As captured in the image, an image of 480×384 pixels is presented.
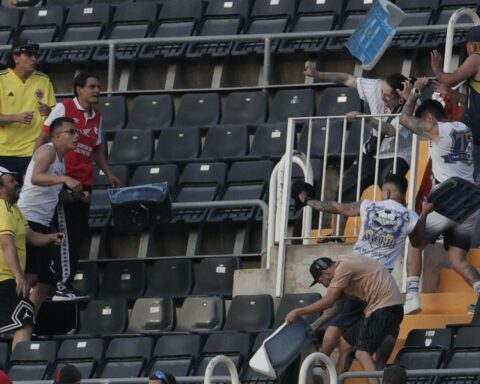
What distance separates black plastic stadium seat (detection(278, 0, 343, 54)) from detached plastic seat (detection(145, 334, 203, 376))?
4.15m

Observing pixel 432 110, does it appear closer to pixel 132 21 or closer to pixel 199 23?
pixel 199 23

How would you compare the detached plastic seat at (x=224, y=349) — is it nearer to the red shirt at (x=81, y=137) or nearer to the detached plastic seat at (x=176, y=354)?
the detached plastic seat at (x=176, y=354)

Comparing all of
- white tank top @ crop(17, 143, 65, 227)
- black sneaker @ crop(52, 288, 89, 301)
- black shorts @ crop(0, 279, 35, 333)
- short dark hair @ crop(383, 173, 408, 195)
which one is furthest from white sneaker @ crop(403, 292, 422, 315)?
white tank top @ crop(17, 143, 65, 227)

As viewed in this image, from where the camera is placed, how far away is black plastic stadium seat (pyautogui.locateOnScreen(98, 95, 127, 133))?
17.3 metres

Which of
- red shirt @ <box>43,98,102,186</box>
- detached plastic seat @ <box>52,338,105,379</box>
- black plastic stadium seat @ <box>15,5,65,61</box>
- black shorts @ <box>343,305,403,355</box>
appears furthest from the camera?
black plastic stadium seat @ <box>15,5,65,61</box>

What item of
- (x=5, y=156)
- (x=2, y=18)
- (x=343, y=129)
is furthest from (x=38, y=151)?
(x=2, y=18)

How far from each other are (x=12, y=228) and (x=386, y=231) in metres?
2.71

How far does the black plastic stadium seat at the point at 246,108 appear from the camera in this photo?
16.8m

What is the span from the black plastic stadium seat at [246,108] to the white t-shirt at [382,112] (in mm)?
1862

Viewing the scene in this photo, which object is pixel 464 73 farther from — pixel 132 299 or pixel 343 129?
pixel 132 299

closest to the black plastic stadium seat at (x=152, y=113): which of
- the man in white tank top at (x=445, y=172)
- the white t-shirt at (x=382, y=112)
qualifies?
the white t-shirt at (x=382, y=112)

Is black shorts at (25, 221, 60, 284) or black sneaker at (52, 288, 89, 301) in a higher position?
black shorts at (25, 221, 60, 284)

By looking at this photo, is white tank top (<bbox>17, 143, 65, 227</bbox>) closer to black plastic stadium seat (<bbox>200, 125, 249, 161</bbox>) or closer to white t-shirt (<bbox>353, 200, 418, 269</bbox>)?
black plastic stadium seat (<bbox>200, 125, 249, 161</bbox>)

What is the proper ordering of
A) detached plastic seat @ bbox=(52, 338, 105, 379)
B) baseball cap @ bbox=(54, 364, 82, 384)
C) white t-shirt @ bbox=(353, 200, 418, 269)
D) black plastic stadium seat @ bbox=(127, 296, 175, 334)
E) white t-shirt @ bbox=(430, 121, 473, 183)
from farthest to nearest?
black plastic stadium seat @ bbox=(127, 296, 175, 334) < detached plastic seat @ bbox=(52, 338, 105, 379) < white t-shirt @ bbox=(430, 121, 473, 183) < white t-shirt @ bbox=(353, 200, 418, 269) < baseball cap @ bbox=(54, 364, 82, 384)
